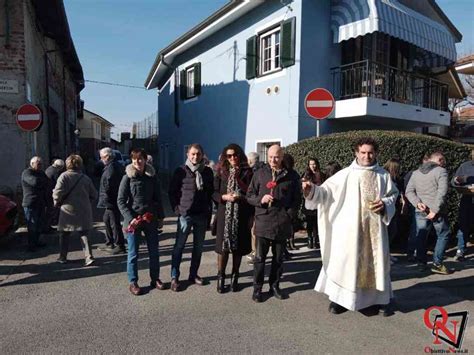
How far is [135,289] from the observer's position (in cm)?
465

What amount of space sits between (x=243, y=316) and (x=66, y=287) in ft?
8.12

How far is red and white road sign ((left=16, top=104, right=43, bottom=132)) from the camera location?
7.99m

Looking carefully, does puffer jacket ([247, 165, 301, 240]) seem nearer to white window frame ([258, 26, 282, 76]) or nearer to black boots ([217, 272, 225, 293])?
black boots ([217, 272, 225, 293])

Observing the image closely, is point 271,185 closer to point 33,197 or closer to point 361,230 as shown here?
point 361,230

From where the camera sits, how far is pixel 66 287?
4918mm

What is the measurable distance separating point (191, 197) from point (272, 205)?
1.05m

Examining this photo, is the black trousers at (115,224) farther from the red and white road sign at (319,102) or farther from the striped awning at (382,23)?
the striped awning at (382,23)

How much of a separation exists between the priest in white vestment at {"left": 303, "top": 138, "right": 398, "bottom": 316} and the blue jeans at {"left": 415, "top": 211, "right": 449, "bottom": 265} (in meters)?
2.15

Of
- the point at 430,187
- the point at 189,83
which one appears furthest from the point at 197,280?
the point at 189,83

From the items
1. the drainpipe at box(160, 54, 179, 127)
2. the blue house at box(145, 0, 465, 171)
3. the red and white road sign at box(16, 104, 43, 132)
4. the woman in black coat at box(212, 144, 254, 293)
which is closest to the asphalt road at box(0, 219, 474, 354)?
the woman in black coat at box(212, 144, 254, 293)

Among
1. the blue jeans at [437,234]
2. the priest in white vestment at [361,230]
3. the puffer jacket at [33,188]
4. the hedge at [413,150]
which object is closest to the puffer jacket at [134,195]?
the priest in white vestment at [361,230]

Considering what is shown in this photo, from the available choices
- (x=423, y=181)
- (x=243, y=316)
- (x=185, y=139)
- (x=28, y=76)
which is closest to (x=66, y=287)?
(x=243, y=316)

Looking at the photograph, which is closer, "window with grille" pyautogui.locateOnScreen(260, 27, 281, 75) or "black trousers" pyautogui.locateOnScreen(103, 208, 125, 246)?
"black trousers" pyautogui.locateOnScreen(103, 208, 125, 246)

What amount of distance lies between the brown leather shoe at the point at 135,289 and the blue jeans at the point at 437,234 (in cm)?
432
